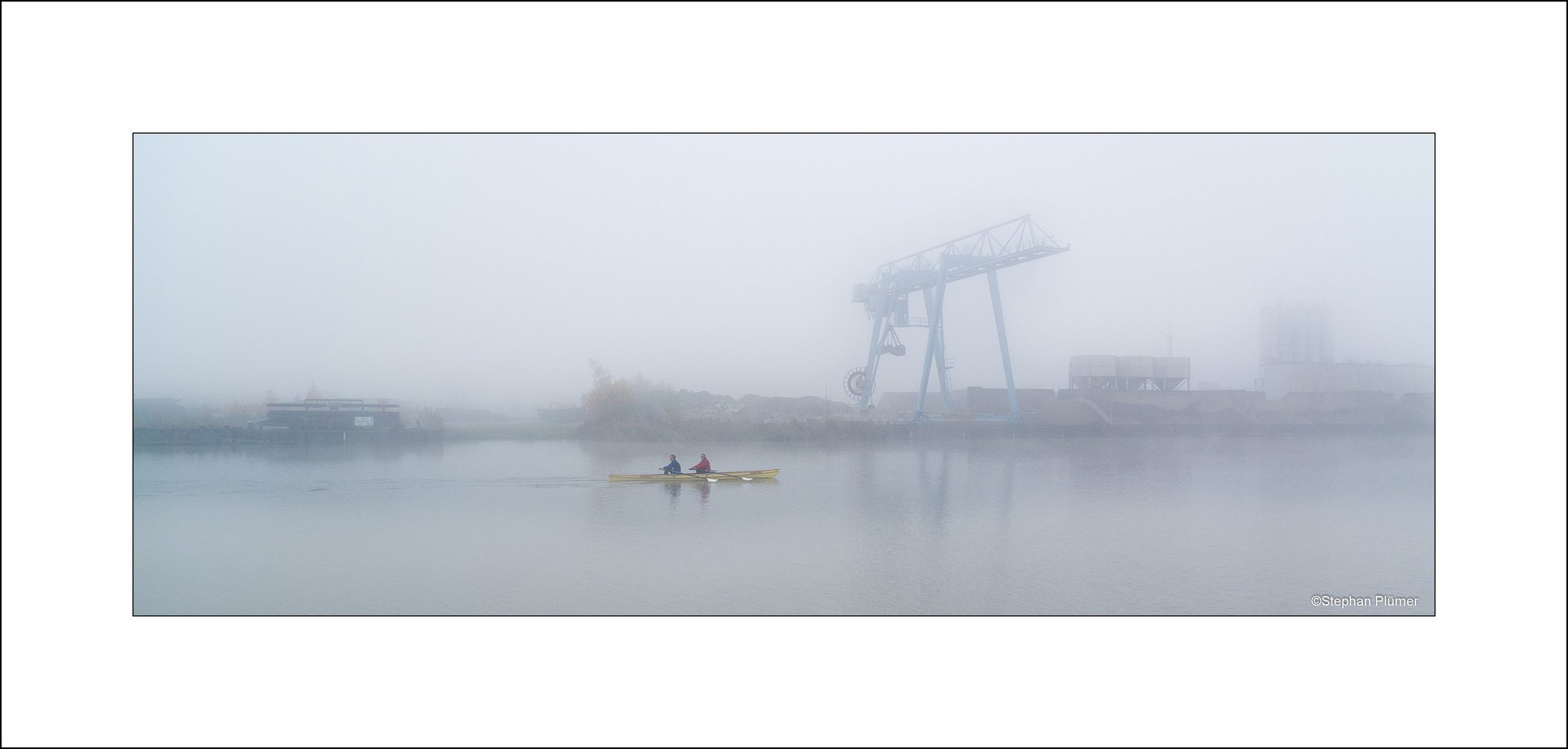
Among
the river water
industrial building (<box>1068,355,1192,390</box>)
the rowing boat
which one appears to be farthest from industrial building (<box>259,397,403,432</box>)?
industrial building (<box>1068,355,1192,390</box>)

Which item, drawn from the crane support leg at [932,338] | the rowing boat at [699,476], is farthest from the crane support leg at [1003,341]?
the rowing boat at [699,476]

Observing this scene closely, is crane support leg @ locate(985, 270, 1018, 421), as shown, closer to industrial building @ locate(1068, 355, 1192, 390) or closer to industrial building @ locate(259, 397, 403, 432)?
industrial building @ locate(1068, 355, 1192, 390)

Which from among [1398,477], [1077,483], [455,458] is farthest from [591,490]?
[1398,477]

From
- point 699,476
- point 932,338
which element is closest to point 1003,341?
point 932,338

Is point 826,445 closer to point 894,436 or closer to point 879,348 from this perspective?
point 894,436

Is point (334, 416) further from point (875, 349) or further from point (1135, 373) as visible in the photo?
point (1135, 373)

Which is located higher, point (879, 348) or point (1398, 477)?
point (879, 348)
